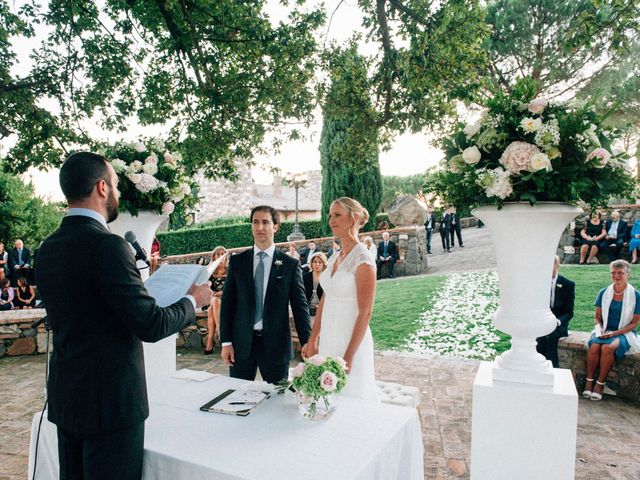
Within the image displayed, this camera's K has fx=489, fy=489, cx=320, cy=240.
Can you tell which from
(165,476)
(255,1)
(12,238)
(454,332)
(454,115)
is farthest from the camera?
(12,238)

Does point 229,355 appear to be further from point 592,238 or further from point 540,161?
point 592,238

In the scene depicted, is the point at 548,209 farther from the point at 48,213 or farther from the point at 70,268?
the point at 48,213

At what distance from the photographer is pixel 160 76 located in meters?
6.65

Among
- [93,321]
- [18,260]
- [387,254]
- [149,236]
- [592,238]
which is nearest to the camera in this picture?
[93,321]

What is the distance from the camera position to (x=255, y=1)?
19.4 feet

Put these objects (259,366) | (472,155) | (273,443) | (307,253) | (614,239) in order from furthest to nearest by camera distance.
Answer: (307,253), (614,239), (259,366), (472,155), (273,443)

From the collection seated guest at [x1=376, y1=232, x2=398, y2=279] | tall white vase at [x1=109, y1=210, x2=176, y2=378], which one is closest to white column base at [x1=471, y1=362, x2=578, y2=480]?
tall white vase at [x1=109, y1=210, x2=176, y2=378]

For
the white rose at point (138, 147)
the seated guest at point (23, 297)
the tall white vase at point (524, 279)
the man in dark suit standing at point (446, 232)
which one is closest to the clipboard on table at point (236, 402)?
the tall white vase at point (524, 279)

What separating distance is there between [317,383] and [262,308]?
1.52m

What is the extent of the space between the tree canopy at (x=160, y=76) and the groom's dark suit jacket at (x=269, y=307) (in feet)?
11.1

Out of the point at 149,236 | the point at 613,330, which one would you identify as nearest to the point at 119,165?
the point at 149,236

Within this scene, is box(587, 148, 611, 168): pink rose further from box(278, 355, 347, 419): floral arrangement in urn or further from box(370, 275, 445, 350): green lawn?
box(370, 275, 445, 350): green lawn

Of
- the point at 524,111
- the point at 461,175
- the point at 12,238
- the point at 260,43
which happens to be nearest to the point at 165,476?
the point at 461,175

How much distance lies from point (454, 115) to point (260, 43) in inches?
110
